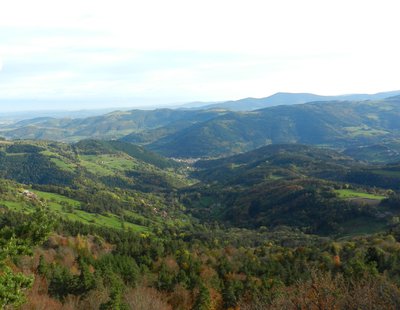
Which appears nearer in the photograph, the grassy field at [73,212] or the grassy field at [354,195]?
the grassy field at [73,212]

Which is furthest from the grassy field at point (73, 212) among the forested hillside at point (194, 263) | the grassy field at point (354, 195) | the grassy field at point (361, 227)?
the grassy field at point (354, 195)

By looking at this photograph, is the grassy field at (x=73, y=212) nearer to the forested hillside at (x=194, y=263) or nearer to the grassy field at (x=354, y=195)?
the forested hillside at (x=194, y=263)

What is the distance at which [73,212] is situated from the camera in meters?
171

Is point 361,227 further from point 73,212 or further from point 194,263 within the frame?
point 73,212

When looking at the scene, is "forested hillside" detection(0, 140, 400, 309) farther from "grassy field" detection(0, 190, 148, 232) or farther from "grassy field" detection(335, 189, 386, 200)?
"grassy field" detection(335, 189, 386, 200)

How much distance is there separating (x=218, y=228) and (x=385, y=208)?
7674 centimetres

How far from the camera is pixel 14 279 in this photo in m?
31.9

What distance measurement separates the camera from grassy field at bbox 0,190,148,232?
156 m

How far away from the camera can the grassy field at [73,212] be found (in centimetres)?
15598

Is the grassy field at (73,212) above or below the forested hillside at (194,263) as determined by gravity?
below

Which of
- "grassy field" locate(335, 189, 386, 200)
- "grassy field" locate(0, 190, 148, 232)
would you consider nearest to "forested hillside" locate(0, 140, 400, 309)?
"grassy field" locate(0, 190, 148, 232)

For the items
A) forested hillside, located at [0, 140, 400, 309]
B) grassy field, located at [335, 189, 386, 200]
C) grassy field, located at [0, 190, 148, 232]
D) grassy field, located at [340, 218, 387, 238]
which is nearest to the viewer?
forested hillside, located at [0, 140, 400, 309]

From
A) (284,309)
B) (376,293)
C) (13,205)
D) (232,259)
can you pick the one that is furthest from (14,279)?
(13,205)

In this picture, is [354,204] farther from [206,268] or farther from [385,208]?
[206,268]
